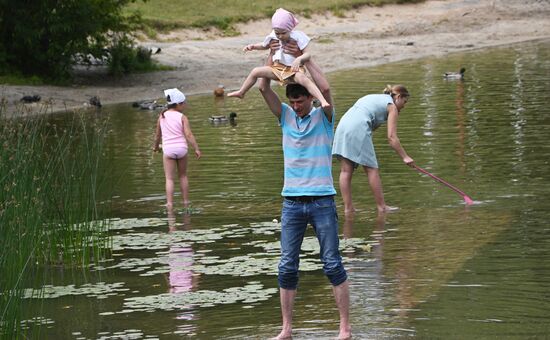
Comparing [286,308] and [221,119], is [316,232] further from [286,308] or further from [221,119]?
[221,119]

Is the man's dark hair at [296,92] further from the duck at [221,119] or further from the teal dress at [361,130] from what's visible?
the duck at [221,119]

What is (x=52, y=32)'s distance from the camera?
1101 inches

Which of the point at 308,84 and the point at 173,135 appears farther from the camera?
the point at 173,135

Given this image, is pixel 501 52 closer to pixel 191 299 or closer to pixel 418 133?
pixel 418 133

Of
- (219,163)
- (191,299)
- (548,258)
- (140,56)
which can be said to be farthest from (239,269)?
(140,56)

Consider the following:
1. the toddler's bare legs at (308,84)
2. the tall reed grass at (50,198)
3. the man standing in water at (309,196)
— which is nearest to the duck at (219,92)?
the tall reed grass at (50,198)

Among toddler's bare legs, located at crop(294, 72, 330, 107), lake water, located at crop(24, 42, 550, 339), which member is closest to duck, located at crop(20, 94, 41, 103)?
lake water, located at crop(24, 42, 550, 339)

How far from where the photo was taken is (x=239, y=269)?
10867mm

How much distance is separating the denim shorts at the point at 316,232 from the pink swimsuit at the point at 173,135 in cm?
604

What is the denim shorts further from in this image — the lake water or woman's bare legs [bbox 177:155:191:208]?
woman's bare legs [bbox 177:155:191:208]

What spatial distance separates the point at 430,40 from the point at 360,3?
5.92 meters

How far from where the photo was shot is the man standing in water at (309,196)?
27.5 ft

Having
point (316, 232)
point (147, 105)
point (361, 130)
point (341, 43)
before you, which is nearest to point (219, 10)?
point (341, 43)

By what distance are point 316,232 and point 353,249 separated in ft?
10.6
